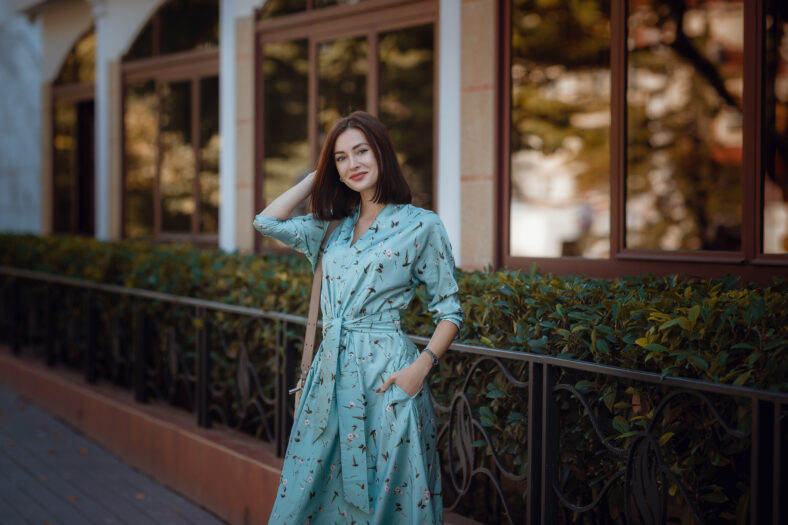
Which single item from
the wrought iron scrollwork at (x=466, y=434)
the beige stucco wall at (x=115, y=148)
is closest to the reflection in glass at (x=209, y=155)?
the beige stucco wall at (x=115, y=148)

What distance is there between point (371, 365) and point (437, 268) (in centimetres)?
44

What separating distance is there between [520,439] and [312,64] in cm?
488

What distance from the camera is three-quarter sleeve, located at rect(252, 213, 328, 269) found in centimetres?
355

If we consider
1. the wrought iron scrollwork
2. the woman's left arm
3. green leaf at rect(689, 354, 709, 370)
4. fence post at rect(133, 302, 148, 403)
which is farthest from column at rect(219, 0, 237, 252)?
green leaf at rect(689, 354, 709, 370)

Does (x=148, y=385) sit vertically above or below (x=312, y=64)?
below

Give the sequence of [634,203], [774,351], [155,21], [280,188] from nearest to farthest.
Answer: [774,351]
[280,188]
[155,21]
[634,203]

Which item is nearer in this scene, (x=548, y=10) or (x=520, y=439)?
(x=520, y=439)

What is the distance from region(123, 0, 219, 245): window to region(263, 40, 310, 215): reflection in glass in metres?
1.11

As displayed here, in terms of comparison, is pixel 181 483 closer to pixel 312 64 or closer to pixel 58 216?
pixel 312 64

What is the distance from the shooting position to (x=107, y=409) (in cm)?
705

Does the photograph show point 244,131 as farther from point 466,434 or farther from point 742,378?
point 742,378

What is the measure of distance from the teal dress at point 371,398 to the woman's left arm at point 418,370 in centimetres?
4

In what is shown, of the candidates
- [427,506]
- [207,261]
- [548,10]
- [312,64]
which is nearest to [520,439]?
[427,506]

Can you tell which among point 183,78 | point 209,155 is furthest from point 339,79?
point 183,78
